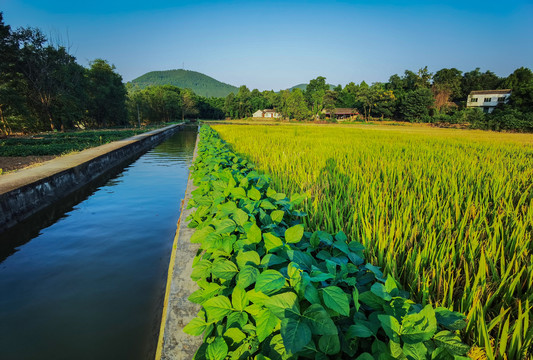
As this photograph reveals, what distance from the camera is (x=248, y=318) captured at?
0.94 metres

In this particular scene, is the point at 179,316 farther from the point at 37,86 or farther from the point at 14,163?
the point at 37,86

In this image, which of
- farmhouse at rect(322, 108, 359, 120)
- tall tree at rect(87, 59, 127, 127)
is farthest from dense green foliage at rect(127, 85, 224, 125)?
farmhouse at rect(322, 108, 359, 120)

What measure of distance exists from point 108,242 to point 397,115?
6297 cm

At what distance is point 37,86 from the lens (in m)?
24.1

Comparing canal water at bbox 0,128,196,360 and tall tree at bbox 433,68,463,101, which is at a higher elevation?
tall tree at bbox 433,68,463,101

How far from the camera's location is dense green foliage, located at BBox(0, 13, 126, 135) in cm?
2034

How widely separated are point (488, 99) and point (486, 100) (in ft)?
1.45

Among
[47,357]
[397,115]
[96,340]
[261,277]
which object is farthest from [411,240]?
[397,115]

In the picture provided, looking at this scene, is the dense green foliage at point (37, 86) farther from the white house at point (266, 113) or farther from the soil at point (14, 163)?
the white house at point (266, 113)

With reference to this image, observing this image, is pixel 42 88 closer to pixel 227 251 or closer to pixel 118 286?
pixel 118 286

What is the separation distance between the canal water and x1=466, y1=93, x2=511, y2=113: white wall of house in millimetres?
64120

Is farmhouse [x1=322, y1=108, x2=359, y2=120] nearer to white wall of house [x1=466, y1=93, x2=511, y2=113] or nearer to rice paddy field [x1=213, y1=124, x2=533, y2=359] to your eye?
white wall of house [x1=466, y1=93, x2=511, y2=113]

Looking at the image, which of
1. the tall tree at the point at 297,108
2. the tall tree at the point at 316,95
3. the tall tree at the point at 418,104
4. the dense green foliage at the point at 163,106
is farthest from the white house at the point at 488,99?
the dense green foliage at the point at 163,106

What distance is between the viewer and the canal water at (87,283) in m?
2.27
